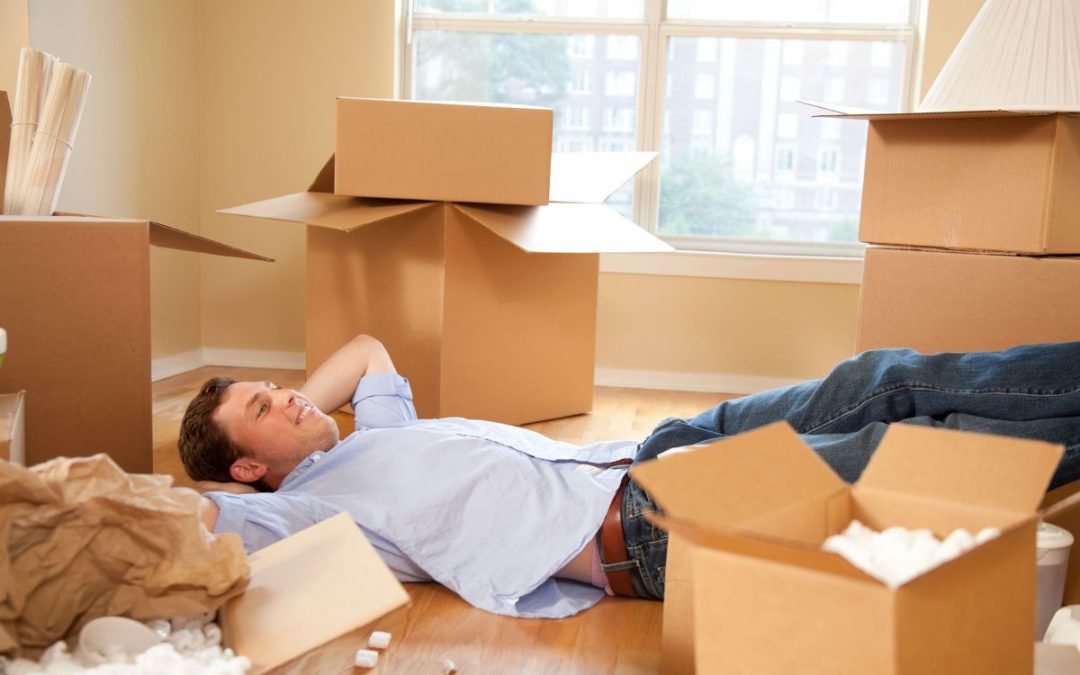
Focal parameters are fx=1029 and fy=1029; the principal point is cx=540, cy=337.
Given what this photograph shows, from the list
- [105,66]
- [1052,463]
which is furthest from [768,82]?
[1052,463]

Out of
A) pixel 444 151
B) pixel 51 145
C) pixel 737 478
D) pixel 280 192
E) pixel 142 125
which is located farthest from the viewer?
pixel 280 192

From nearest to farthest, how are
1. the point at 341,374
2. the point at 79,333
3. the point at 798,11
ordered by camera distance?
1. the point at 79,333
2. the point at 341,374
3. the point at 798,11

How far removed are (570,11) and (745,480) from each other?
2886mm

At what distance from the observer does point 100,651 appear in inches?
35.2

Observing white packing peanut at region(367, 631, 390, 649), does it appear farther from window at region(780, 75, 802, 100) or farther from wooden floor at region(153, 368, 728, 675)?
window at region(780, 75, 802, 100)

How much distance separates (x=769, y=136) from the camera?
3408 mm

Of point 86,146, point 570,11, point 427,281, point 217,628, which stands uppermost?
point 570,11

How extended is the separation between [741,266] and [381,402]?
177cm

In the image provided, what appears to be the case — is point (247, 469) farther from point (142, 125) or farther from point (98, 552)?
point (142, 125)

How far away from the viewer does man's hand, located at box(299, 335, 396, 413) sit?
1971 mm

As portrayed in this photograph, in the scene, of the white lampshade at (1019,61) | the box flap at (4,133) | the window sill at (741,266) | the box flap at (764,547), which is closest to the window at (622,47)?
the window sill at (741,266)

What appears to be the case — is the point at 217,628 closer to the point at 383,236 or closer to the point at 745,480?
the point at 745,480

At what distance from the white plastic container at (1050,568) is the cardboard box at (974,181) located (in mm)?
678

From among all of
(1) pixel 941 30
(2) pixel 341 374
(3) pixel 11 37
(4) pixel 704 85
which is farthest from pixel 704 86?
(3) pixel 11 37
